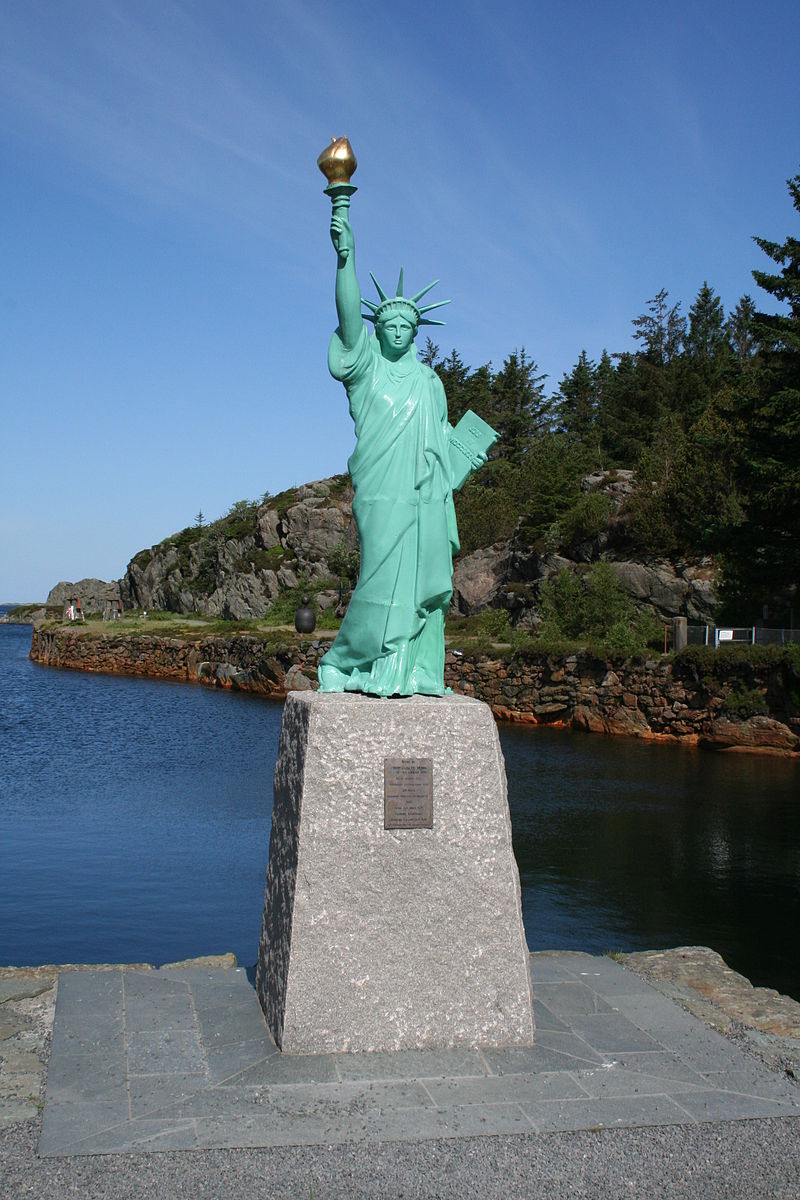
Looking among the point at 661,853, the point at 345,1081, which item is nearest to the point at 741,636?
the point at 661,853

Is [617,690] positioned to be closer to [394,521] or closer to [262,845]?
[262,845]

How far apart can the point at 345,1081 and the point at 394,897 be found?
2.82 ft

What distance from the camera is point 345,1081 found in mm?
4645

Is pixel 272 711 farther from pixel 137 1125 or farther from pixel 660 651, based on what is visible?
pixel 137 1125

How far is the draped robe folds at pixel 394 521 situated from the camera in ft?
18.8

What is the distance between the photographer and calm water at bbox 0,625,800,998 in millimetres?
9148

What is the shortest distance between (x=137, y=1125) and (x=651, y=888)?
7.91 m

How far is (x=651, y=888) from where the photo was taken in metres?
11.0

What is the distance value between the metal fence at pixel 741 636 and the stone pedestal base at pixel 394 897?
57.6ft

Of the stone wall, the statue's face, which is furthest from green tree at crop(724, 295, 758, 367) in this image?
the statue's face

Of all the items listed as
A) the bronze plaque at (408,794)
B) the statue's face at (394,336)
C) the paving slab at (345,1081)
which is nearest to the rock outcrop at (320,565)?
the statue's face at (394,336)

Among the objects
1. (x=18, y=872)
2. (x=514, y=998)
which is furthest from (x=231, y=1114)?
(x=18, y=872)

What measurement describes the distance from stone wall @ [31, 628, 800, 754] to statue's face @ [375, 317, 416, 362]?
16.7 metres

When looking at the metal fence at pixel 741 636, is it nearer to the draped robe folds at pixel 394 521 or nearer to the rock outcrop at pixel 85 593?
the draped robe folds at pixel 394 521
